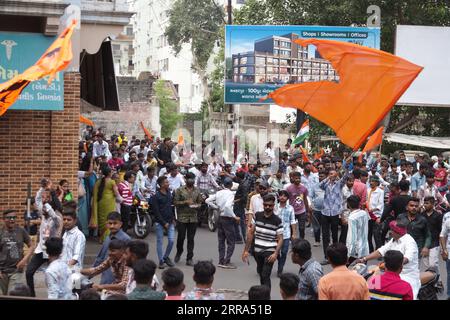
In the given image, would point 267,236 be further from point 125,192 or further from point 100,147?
point 100,147

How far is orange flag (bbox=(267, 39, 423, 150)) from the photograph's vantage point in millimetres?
11141

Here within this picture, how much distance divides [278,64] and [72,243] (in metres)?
20.3

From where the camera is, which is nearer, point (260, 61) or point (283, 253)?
point (283, 253)

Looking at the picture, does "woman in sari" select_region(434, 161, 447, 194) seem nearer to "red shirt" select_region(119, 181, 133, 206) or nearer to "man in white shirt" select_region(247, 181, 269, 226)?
"man in white shirt" select_region(247, 181, 269, 226)

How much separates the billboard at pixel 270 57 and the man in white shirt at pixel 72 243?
62.9ft

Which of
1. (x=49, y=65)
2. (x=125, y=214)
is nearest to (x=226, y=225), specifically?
(x=125, y=214)

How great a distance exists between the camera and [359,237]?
12227 millimetres

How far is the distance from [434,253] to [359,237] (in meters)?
1.17

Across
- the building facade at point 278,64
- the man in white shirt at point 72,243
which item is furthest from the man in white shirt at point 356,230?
the building facade at point 278,64

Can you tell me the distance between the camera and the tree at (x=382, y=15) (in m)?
30.1

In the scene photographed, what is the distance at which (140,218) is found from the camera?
16641mm

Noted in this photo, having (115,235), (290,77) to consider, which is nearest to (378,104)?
(115,235)

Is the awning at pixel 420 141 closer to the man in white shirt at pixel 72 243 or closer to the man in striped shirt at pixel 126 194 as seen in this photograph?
the man in striped shirt at pixel 126 194

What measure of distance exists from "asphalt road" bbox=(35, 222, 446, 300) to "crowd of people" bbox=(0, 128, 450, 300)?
0.25 metres
